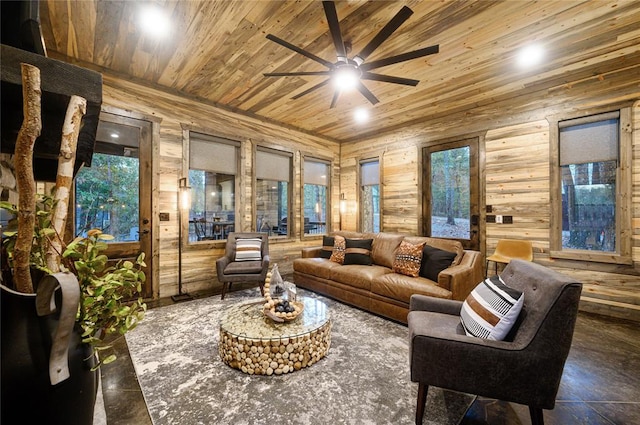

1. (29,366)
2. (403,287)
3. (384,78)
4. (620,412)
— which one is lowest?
(620,412)

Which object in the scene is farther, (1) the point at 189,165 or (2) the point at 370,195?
(2) the point at 370,195

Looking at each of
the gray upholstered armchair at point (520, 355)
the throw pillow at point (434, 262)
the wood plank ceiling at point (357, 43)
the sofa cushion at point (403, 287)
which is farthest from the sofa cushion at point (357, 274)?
the wood plank ceiling at point (357, 43)

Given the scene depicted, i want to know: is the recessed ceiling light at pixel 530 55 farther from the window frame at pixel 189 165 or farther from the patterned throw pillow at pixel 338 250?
the window frame at pixel 189 165

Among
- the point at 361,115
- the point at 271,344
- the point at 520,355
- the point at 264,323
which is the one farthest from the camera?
the point at 361,115

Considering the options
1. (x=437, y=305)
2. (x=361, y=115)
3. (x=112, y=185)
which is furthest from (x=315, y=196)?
(x=437, y=305)

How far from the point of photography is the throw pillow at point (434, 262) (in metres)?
3.10

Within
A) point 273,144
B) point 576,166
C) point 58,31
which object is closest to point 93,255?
point 58,31

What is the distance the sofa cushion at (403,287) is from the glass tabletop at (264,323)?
83cm

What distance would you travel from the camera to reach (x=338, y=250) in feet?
13.7

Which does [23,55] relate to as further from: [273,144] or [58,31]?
[273,144]

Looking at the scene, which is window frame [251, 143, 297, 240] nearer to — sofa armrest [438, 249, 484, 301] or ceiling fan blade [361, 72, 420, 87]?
ceiling fan blade [361, 72, 420, 87]

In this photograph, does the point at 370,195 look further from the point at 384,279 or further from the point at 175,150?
the point at 175,150

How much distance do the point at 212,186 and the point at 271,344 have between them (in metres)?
3.25

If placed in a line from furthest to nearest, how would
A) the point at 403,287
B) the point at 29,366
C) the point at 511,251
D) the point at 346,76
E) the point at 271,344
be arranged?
the point at 511,251
the point at 403,287
the point at 346,76
the point at 271,344
the point at 29,366
